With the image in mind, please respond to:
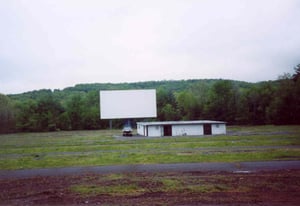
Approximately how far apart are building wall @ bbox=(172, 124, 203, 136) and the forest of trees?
33.1m

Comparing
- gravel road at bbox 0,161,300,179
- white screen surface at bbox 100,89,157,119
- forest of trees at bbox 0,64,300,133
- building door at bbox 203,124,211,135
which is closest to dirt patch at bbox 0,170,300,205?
gravel road at bbox 0,161,300,179

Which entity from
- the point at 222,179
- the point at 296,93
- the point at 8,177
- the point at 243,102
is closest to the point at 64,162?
the point at 8,177

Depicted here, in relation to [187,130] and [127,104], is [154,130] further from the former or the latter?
[127,104]

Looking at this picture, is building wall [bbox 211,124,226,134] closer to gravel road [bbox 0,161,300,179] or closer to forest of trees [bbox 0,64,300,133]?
forest of trees [bbox 0,64,300,133]

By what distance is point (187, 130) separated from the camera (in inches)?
2068

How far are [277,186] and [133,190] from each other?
514 centimetres

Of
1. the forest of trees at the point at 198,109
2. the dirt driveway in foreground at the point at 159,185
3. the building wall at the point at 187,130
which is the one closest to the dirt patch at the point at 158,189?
the dirt driveway in foreground at the point at 159,185

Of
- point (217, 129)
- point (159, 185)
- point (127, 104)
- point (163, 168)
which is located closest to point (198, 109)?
point (127, 104)

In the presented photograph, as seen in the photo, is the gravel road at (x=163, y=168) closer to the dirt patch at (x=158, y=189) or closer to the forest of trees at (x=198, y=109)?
the dirt patch at (x=158, y=189)

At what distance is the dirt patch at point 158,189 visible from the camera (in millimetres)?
11492

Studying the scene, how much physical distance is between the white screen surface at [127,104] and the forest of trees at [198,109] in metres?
32.5

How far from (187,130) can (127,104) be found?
11.4 metres

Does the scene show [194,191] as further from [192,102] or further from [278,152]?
[192,102]

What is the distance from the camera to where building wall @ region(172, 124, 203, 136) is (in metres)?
52.3
